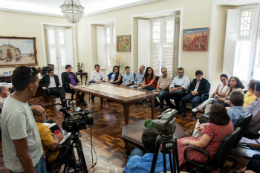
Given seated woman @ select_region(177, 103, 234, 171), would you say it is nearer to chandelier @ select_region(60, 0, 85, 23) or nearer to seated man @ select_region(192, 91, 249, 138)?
seated man @ select_region(192, 91, 249, 138)

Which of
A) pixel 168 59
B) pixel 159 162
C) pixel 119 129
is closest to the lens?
pixel 159 162

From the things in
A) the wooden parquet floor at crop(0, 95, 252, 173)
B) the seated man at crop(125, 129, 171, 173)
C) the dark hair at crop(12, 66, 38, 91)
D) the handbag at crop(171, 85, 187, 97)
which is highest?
the dark hair at crop(12, 66, 38, 91)

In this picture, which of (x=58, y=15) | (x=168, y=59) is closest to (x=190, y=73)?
(x=168, y=59)

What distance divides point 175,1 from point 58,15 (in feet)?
16.2

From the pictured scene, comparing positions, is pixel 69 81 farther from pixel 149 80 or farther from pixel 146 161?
pixel 146 161

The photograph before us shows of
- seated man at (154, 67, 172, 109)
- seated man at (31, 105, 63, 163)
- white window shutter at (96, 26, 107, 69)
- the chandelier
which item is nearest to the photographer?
seated man at (31, 105, 63, 163)

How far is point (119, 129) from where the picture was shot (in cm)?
402

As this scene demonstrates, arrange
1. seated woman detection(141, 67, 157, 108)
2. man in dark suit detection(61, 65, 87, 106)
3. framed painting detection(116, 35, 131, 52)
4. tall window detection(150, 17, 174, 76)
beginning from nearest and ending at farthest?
seated woman detection(141, 67, 157, 108) → man in dark suit detection(61, 65, 87, 106) → tall window detection(150, 17, 174, 76) → framed painting detection(116, 35, 131, 52)

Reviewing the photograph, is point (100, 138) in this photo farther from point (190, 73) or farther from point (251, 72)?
point (251, 72)

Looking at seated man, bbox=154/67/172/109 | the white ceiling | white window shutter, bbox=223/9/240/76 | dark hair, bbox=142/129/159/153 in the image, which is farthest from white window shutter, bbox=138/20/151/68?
dark hair, bbox=142/129/159/153

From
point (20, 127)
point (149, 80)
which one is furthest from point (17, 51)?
point (20, 127)

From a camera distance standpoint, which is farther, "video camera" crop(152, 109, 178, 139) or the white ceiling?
the white ceiling

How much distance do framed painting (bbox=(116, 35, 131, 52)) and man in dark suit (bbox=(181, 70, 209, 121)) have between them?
2682mm

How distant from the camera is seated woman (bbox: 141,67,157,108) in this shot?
18.7 feet
